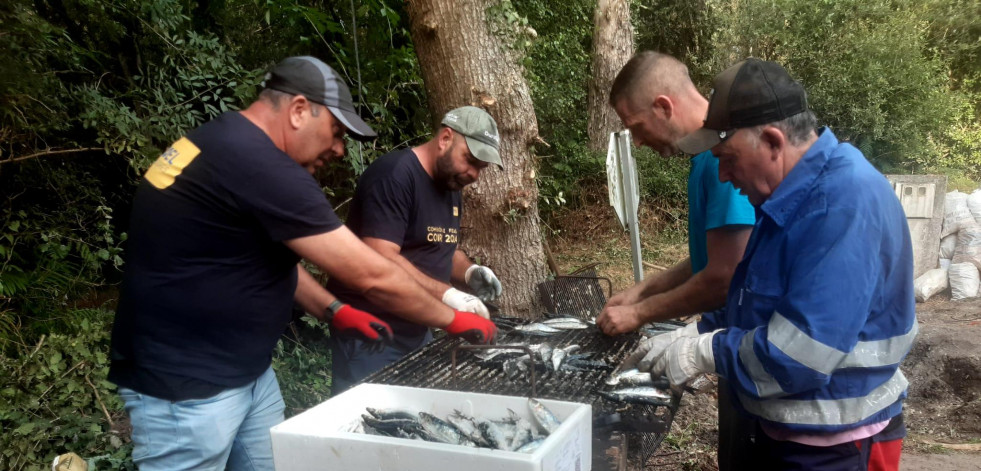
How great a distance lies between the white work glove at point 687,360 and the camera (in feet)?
7.40

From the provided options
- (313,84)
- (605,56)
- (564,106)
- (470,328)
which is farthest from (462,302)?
(605,56)

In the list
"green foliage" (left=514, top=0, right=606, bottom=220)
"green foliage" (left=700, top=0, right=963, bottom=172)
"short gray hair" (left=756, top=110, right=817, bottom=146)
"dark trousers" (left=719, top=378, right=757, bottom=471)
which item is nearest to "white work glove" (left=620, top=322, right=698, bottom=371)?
"dark trousers" (left=719, top=378, right=757, bottom=471)

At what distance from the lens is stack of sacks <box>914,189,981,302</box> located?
8406 mm

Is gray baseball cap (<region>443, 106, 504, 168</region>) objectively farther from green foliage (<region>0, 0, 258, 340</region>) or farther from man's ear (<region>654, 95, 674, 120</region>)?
green foliage (<region>0, 0, 258, 340</region>)

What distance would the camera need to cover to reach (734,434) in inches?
104

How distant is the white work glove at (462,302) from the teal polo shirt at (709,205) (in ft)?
3.82

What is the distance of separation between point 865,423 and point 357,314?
2.09m

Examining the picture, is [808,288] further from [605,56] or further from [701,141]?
[605,56]

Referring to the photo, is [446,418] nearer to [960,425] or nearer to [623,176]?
[623,176]

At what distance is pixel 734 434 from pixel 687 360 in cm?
53

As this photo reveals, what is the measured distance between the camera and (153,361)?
2.29 metres

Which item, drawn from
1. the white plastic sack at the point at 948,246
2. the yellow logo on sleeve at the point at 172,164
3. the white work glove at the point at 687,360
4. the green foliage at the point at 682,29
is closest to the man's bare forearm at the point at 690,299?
the white work glove at the point at 687,360

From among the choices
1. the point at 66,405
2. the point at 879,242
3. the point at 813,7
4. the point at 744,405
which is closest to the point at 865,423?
the point at 744,405

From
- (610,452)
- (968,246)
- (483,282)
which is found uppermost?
(483,282)
